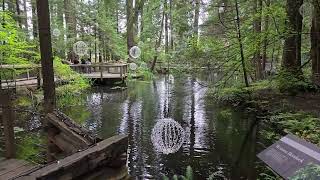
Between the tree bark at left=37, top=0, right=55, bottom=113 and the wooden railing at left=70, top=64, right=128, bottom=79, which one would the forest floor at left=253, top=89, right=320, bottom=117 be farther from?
the wooden railing at left=70, top=64, right=128, bottom=79

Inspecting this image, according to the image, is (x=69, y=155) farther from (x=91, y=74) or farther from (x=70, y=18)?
(x=70, y=18)

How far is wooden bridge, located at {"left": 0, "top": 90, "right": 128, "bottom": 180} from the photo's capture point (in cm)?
418

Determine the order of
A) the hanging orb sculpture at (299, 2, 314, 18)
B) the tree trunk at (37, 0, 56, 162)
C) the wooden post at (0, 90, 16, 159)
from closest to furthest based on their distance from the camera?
the wooden post at (0, 90, 16, 159)
the tree trunk at (37, 0, 56, 162)
the hanging orb sculpture at (299, 2, 314, 18)

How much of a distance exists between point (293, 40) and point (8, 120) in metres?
11.6

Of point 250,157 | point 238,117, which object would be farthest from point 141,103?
point 250,157

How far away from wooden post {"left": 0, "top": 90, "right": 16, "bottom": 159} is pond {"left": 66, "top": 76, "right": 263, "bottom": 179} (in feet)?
8.32

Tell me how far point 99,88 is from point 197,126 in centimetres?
1172

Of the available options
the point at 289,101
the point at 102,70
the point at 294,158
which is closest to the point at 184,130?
the point at 289,101

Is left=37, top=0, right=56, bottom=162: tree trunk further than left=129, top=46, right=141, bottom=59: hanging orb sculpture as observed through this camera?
No

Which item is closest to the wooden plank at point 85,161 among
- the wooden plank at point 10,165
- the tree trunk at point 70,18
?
the wooden plank at point 10,165

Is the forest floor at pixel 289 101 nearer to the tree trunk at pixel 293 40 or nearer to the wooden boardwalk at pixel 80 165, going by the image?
the tree trunk at pixel 293 40

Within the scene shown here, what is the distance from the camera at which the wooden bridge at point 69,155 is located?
4176mm

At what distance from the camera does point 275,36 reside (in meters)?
12.8

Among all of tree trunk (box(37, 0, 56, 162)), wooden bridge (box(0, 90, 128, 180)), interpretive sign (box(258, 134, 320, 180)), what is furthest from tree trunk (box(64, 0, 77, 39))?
interpretive sign (box(258, 134, 320, 180))
